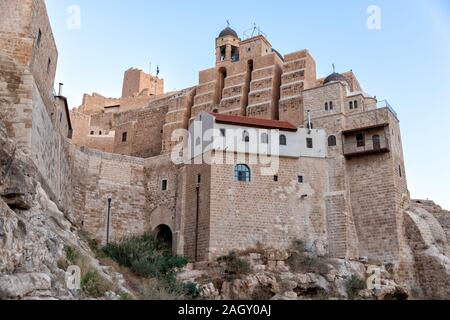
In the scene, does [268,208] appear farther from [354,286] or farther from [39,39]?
[39,39]

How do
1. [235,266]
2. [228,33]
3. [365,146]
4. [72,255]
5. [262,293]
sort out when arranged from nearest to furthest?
[72,255]
[262,293]
[235,266]
[365,146]
[228,33]

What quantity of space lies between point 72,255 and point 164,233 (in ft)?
45.4

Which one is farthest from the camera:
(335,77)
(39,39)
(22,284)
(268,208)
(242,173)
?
(335,77)

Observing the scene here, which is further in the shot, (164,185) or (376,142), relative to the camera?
(164,185)

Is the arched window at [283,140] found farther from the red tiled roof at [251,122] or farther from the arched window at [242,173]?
the arched window at [242,173]

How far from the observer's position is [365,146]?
27.7 m

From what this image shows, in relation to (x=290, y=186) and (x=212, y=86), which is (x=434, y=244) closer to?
(x=290, y=186)

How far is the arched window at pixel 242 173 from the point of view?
25.9 m

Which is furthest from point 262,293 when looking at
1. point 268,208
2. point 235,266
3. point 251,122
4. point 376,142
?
point 376,142

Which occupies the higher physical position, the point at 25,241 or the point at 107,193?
the point at 107,193

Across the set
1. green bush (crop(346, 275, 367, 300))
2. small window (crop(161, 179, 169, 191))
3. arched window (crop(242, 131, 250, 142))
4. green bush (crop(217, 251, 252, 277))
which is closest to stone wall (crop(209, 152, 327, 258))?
green bush (crop(217, 251, 252, 277))

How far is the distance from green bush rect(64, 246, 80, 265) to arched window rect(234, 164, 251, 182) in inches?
475

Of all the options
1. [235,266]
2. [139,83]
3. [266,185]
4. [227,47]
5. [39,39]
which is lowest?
[235,266]

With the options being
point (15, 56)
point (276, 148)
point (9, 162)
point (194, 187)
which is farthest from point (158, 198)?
point (9, 162)
